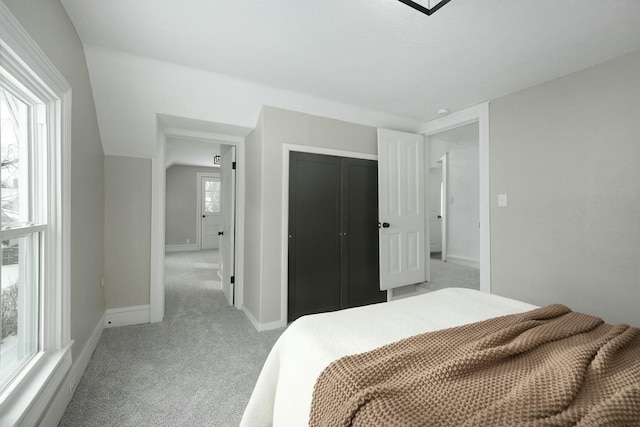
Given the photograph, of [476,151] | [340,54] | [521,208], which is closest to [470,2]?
Result: [340,54]

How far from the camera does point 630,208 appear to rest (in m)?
2.01

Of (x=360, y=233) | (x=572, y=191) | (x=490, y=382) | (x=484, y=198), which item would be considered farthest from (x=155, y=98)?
(x=572, y=191)

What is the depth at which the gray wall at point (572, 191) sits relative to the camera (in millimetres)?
2027

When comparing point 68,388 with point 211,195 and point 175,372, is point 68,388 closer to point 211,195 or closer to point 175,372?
point 175,372

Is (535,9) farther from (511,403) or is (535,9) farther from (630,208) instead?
(511,403)

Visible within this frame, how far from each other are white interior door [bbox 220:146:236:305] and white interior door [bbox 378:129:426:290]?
68.9 inches

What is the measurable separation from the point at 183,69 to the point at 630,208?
3599 millimetres

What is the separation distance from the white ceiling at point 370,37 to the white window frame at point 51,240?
0.61 meters

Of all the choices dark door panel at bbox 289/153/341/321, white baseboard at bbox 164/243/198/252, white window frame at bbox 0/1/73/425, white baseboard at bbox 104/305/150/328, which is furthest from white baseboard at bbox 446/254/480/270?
white baseboard at bbox 164/243/198/252

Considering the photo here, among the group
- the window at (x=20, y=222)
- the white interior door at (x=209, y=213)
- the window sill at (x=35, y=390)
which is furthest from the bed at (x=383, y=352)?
the white interior door at (x=209, y=213)

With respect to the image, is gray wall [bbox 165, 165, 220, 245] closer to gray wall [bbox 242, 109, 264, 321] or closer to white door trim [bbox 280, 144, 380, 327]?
gray wall [bbox 242, 109, 264, 321]

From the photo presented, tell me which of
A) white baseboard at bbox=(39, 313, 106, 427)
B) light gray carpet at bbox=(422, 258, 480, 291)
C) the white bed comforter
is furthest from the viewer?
light gray carpet at bbox=(422, 258, 480, 291)

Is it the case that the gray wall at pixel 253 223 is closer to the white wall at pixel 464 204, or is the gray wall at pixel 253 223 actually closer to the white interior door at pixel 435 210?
the white wall at pixel 464 204

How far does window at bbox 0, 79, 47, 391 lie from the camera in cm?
122
